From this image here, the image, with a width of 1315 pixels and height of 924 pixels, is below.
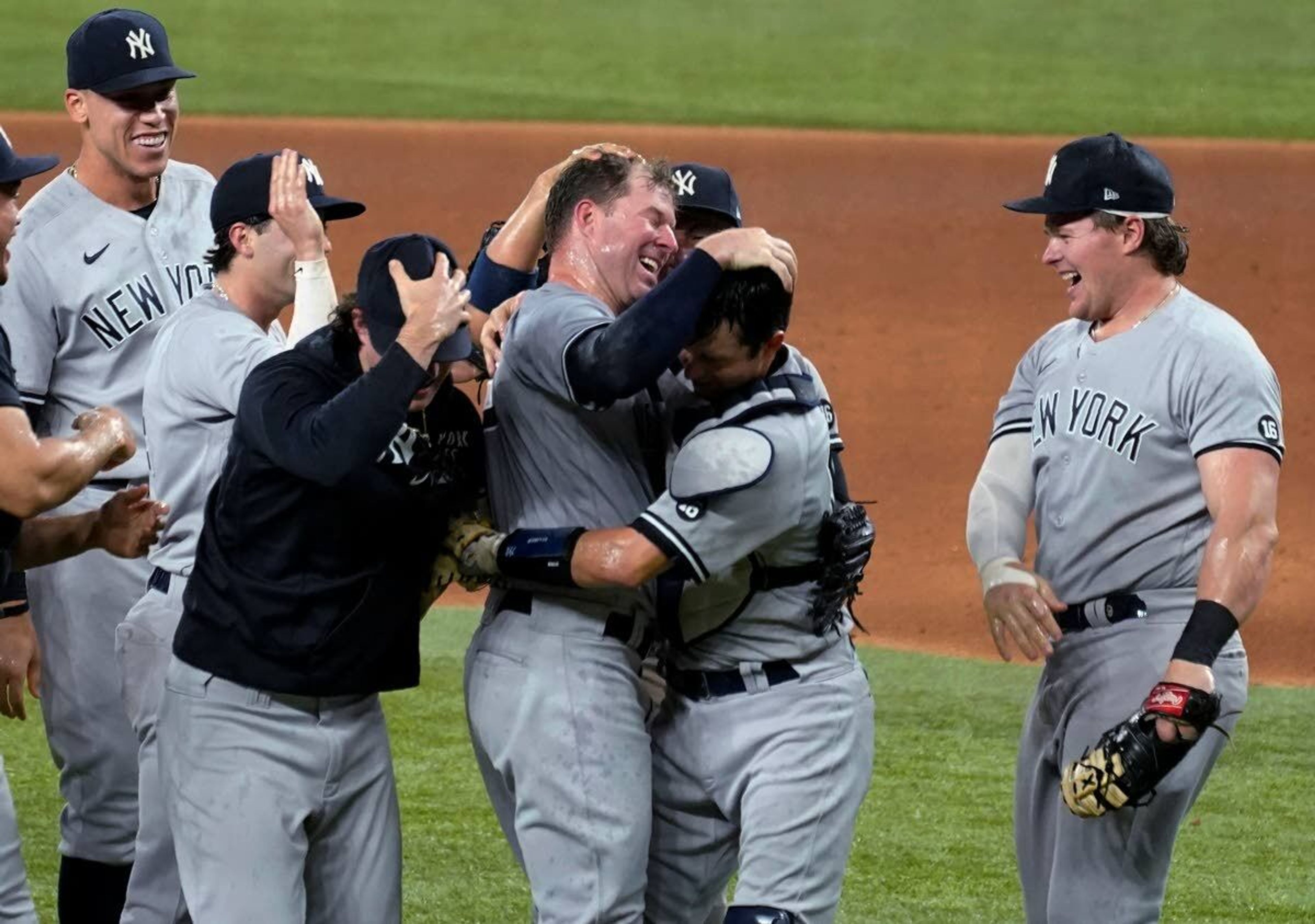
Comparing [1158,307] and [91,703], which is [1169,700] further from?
[91,703]

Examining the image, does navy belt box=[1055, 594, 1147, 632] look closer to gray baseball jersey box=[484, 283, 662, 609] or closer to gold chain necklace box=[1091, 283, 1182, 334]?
gold chain necklace box=[1091, 283, 1182, 334]

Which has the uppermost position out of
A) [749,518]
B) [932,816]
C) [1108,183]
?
[1108,183]

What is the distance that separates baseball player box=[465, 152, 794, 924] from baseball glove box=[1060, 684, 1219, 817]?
0.85 meters

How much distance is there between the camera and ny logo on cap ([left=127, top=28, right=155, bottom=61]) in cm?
463

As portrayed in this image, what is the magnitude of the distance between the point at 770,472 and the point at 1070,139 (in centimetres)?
1352

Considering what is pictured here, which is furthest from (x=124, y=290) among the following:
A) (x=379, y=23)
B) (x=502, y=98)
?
(x=379, y=23)

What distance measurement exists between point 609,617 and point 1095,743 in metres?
1.10

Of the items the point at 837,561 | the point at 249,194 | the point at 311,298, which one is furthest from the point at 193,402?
the point at 837,561

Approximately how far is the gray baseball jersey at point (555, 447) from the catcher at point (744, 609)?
10 cm

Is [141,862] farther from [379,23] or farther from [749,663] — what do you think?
[379,23]

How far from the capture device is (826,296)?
42.1ft

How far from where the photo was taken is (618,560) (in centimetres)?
325

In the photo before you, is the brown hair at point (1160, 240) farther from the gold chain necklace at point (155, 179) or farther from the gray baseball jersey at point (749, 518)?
the gold chain necklace at point (155, 179)

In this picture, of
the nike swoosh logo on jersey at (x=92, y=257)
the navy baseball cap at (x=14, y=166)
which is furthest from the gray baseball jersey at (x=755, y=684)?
the nike swoosh logo on jersey at (x=92, y=257)
